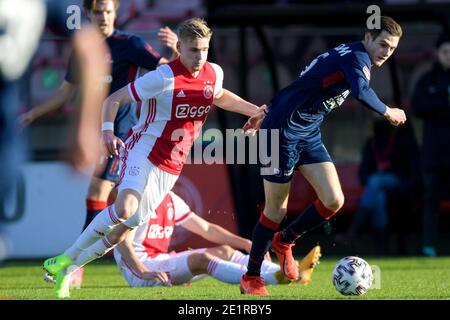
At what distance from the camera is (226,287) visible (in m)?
8.28

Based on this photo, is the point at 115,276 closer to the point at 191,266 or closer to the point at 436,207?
the point at 191,266

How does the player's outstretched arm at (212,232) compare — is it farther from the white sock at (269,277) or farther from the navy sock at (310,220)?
the navy sock at (310,220)

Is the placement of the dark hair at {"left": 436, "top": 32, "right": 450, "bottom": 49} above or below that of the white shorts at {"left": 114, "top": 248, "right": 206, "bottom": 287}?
above

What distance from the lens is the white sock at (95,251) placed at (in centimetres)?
722

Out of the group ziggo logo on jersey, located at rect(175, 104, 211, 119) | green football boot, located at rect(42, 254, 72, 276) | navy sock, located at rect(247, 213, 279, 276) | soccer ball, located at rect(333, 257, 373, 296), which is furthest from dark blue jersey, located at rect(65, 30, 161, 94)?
soccer ball, located at rect(333, 257, 373, 296)

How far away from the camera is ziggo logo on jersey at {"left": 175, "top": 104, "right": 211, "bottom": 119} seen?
7422 millimetres

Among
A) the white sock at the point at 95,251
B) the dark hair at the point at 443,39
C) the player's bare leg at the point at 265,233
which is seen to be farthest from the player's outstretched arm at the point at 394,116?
the dark hair at the point at 443,39

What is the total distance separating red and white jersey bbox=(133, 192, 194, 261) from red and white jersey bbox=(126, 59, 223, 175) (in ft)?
2.84

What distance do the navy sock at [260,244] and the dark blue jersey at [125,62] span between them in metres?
1.70

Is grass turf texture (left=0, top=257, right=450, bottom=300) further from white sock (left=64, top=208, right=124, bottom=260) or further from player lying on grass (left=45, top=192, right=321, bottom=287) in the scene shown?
white sock (left=64, top=208, right=124, bottom=260)

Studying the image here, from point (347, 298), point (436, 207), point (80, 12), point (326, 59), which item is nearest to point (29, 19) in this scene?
point (80, 12)

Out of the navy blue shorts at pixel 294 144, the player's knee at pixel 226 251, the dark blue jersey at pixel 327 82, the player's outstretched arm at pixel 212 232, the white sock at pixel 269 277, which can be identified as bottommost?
the white sock at pixel 269 277

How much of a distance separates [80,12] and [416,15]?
3.41m

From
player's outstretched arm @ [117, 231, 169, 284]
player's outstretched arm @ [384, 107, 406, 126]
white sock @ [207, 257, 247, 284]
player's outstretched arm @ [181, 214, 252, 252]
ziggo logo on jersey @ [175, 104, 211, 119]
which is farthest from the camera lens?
player's outstretched arm @ [181, 214, 252, 252]
